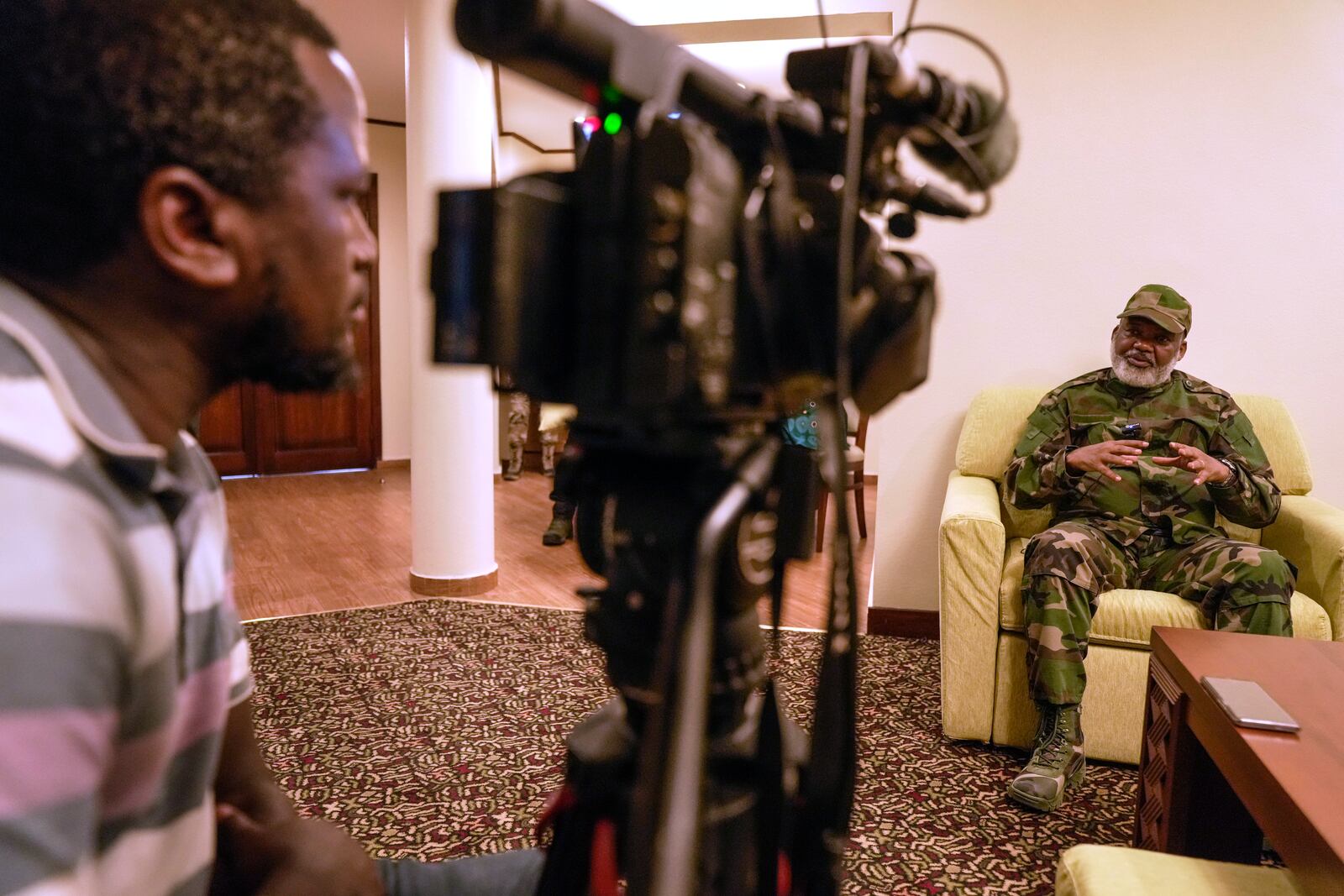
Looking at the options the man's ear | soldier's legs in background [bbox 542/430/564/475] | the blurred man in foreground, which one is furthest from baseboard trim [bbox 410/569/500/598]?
the man's ear

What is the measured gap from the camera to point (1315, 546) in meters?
2.21

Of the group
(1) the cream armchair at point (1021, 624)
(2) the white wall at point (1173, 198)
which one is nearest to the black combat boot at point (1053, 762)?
(1) the cream armchair at point (1021, 624)

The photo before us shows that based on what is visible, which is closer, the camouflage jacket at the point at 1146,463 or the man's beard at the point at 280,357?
the man's beard at the point at 280,357

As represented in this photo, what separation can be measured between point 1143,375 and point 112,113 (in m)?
2.60

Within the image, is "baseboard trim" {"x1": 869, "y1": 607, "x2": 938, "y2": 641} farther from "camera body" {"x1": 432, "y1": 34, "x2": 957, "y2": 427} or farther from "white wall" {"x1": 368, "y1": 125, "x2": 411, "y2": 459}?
Result: "white wall" {"x1": 368, "y1": 125, "x2": 411, "y2": 459}

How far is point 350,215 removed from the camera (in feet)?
1.91

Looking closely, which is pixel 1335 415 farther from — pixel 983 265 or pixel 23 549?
pixel 23 549

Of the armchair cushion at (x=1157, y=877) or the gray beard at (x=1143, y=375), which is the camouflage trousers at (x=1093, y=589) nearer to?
the gray beard at (x=1143, y=375)

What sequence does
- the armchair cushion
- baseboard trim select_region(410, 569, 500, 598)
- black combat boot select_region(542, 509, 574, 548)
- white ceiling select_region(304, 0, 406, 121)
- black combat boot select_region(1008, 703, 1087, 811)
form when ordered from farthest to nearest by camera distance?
white ceiling select_region(304, 0, 406, 121), black combat boot select_region(542, 509, 574, 548), baseboard trim select_region(410, 569, 500, 598), black combat boot select_region(1008, 703, 1087, 811), the armchair cushion

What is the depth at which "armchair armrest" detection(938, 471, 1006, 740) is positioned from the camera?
6.93ft

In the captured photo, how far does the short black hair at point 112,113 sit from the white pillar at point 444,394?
243 centimetres

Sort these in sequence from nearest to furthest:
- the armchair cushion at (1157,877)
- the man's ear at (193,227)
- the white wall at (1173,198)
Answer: the man's ear at (193,227)
the armchair cushion at (1157,877)
the white wall at (1173,198)

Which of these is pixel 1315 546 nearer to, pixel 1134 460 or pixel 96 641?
pixel 1134 460

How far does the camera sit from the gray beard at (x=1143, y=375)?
2.43m
